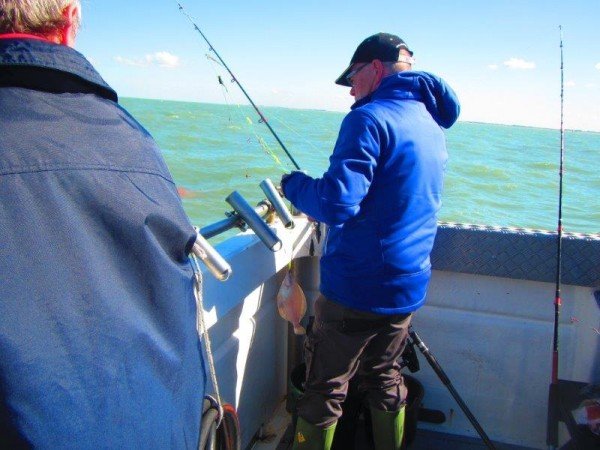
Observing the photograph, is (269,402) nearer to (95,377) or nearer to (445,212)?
(95,377)

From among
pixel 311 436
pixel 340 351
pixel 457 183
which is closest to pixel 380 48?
pixel 340 351

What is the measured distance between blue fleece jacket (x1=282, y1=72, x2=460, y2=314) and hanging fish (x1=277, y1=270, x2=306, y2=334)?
468 mm

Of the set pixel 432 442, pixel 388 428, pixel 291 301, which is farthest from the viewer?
pixel 432 442

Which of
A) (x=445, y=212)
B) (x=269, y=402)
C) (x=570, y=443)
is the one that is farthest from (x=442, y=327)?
(x=445, y=212)

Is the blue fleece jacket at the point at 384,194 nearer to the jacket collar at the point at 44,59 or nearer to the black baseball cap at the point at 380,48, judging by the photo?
the black baseball cap at the point at 380,48

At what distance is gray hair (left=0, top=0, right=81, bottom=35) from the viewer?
708 millimetres

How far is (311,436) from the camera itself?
1.95 m

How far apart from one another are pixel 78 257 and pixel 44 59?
0.27m

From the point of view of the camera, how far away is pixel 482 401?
260cm

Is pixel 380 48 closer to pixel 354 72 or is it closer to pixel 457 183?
pixel 354 72

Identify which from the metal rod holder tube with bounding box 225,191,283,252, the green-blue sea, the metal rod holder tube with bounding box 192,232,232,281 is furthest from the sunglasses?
the green-blue sea

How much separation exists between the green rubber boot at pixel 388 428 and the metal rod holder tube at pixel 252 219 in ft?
2.89

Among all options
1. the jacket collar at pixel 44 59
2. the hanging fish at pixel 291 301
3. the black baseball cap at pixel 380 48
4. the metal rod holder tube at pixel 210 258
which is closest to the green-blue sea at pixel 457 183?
the hanging fish at pixel 291 301

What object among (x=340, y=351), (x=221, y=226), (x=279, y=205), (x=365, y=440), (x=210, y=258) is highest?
(x=210, y=258)
